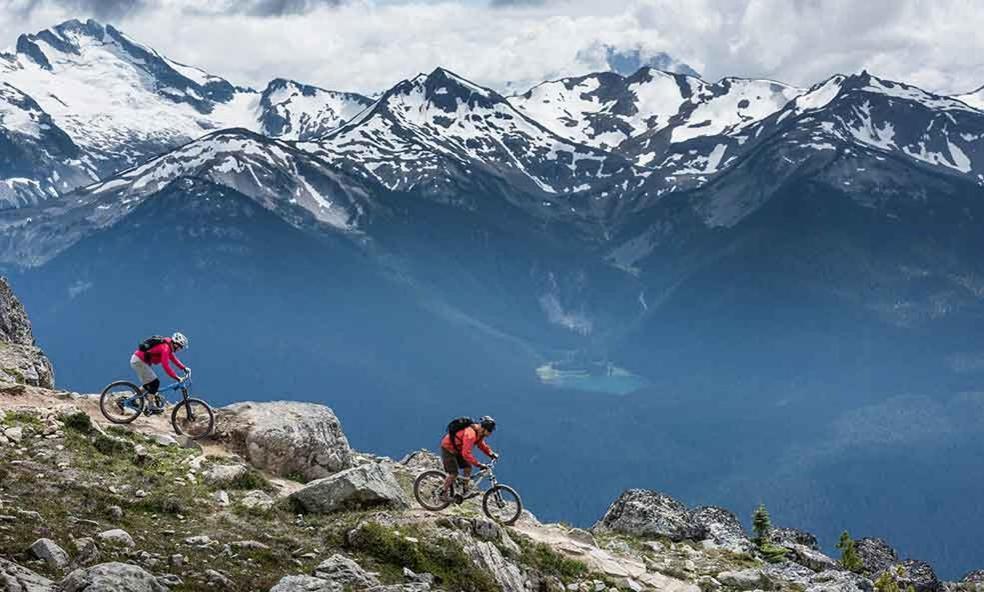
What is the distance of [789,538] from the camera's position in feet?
152

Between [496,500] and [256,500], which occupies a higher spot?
[496,500]

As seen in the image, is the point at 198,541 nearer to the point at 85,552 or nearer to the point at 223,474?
the point at 85,552

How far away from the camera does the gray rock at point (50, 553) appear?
19.2 meters

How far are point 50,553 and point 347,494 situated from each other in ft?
31.1

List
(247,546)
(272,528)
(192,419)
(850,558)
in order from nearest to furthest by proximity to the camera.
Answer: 1. (247,546)
2. (272,528)
3. (192,419)
4. (850,558)

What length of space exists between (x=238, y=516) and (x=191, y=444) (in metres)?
7.24

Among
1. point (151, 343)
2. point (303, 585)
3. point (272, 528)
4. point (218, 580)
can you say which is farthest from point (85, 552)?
point (151, 343)

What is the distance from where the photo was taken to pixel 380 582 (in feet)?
74.0

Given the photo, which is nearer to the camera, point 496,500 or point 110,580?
point 110,580

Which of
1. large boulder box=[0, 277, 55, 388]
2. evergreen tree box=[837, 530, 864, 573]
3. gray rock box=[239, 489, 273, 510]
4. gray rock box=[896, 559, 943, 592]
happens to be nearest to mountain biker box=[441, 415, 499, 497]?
gray rock box=[239, 489, 273, 510]

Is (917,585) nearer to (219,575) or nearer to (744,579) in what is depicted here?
(744,579)

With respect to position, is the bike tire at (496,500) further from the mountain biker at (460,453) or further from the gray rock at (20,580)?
the gray rock at (20,580)

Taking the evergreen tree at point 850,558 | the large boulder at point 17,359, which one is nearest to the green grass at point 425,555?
the large boulder at point 17,359

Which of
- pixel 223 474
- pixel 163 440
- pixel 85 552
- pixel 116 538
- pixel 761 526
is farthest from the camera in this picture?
pixel 761 526
